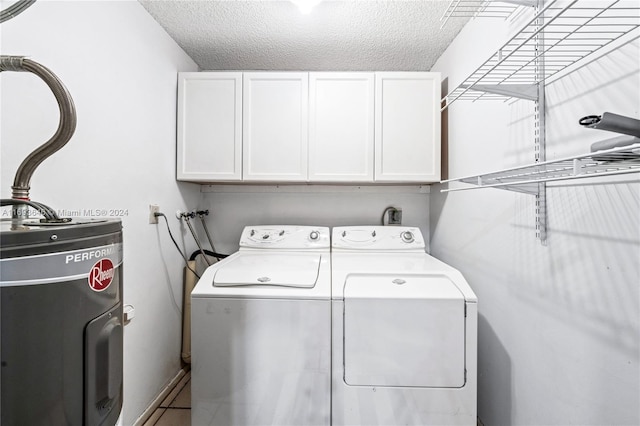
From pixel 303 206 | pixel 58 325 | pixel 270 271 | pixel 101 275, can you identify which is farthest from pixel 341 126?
pixel 58 325

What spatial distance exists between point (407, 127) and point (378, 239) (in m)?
0.84

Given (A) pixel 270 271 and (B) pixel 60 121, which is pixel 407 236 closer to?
(A) pixel 270 271

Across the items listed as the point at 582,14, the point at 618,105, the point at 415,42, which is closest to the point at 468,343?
the point at 618,105

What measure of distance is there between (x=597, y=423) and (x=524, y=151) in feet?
3.43

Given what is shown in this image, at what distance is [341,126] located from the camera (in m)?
2.04

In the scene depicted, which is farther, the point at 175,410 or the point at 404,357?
the point at 175,410

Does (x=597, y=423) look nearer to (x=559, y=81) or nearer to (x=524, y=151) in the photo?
(x=524, y=151)

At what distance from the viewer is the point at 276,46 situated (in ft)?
6.63

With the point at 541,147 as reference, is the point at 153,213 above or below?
below

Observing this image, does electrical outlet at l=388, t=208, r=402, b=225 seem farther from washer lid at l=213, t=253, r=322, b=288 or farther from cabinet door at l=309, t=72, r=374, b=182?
washer lid at l=213, t=253, r=322, b=288

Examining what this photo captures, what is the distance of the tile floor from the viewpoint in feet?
5.62

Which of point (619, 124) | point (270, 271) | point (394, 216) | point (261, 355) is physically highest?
point (619, 124)

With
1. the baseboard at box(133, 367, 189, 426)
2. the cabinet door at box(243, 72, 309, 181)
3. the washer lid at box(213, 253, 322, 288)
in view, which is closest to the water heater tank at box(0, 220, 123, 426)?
the washer lid at box(213, 253, 322, 288)

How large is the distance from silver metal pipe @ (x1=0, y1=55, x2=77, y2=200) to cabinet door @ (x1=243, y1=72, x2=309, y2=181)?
134 centimetres
